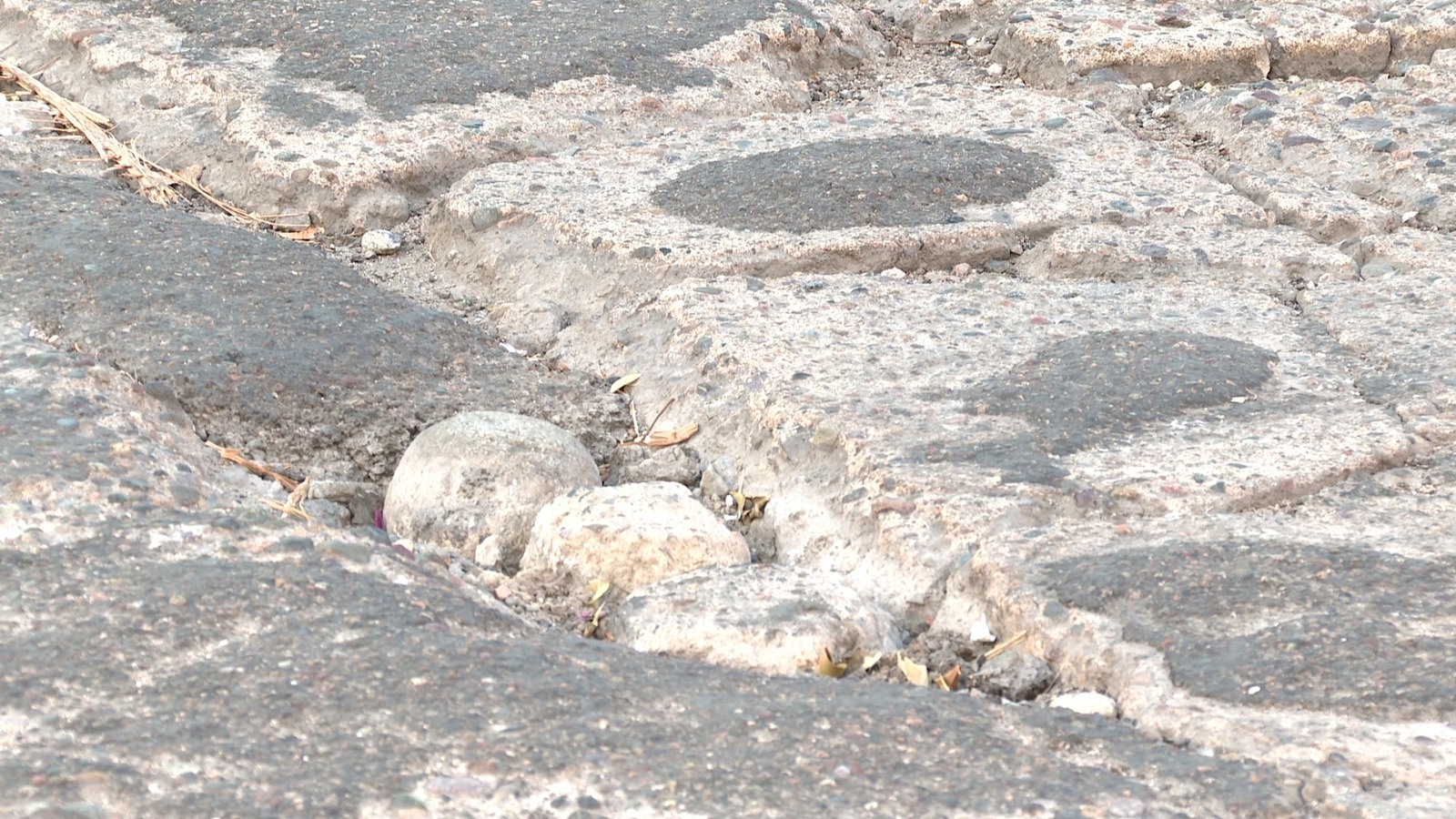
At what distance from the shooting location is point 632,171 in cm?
317

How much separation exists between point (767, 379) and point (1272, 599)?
85 centimetres

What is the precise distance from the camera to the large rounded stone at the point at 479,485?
2.18 meters

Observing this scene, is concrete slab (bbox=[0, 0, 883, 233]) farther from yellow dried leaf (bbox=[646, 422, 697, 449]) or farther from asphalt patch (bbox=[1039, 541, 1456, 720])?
asphalt patch (bbox=[1039, 541, 1456, 720])

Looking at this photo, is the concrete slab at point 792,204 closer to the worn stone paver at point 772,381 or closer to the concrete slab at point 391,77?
the worn stone paver at point 772,381

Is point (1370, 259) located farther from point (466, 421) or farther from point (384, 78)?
point (384, 78)

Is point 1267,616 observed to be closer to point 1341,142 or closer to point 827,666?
point 827,666

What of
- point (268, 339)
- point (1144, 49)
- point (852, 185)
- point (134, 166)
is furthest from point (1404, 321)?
point (134, 166)

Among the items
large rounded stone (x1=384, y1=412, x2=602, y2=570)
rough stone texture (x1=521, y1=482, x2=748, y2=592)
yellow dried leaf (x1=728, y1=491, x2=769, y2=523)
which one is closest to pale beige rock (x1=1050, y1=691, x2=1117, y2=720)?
rough stone texture (x1=521, y1=482, x2=748, y2=592)

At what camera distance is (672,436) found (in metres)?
2.46

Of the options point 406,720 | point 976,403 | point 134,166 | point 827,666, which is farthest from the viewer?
point 134,166

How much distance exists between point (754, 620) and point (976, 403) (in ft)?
1.98

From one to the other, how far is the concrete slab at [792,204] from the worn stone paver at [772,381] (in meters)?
0.01

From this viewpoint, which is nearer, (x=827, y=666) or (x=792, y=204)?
(x=827, y=666)

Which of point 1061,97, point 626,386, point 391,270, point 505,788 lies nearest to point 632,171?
point 391,270
